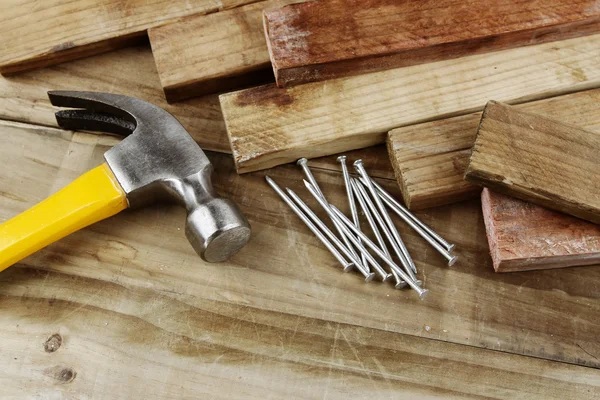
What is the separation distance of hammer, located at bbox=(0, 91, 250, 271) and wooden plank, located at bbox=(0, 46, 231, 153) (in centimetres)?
21

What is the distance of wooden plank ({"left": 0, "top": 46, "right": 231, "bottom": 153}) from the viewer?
183cm

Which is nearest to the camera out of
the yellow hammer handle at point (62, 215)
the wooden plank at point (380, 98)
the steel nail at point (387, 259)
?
the yellow hammer handle at point (62, 215)

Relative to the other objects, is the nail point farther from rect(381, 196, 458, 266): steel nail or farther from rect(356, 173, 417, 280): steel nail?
rect(381, 196, 458, 266): steel nail

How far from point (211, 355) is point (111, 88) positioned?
0.82 m

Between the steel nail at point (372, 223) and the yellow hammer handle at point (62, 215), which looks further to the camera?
the steel nail at point (372, 223)

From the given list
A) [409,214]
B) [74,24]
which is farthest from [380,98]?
[74,24]

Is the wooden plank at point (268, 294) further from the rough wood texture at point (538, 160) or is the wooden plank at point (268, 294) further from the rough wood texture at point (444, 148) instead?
the rough wood texture at point (538, 160)

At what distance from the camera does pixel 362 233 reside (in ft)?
A: 5.58

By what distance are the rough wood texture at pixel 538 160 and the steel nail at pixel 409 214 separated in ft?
0.60

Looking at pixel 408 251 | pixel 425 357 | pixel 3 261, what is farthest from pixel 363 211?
pixel 3 261

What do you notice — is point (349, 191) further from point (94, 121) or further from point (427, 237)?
point (94, 121)

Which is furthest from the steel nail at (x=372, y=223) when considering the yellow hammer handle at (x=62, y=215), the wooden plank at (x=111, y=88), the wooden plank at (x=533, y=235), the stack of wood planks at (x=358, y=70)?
the yellow hammer handle at (x=62, y=215)

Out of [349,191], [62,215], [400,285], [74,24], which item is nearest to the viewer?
[62,215]

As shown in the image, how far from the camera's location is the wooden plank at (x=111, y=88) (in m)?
1.83
